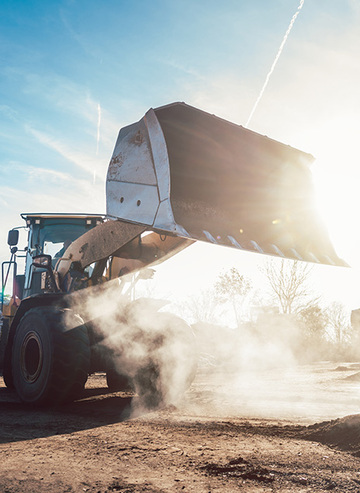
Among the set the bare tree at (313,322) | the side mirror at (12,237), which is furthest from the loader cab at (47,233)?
the bare tree at (313,322)

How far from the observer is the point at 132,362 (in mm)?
6301

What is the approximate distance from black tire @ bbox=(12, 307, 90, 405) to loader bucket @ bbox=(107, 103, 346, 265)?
1.46 meters

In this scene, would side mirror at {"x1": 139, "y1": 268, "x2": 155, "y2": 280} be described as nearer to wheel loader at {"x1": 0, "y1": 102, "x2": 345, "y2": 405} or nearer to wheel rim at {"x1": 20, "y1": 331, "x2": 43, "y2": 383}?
wheel loader at {"x1": 0, "y1": 102, "x2": 345, "y2": 405}

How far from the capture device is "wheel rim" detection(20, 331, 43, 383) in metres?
5.66

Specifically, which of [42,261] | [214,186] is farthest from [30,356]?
[214,186]

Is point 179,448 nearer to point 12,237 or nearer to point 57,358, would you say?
point 57,358

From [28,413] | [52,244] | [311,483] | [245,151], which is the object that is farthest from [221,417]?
[52,244]

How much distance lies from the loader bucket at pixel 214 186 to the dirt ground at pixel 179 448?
1.97 meters

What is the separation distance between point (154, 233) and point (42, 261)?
203 cm

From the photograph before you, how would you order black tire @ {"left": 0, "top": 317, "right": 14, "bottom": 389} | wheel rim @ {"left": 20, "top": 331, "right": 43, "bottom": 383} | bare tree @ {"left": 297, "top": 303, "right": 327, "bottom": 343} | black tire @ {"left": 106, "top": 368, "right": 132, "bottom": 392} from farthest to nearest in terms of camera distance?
1. bare tree @ {"left": 297, "top": 303, "right": 327, "bottom": 343}
2. black tire @ {"left": 106, "top": 368, "right": 132, "bottom": 392}
3. black tire @ {"left": 0, "top": 317, "right": 14, "bottom": 389}
4. wheel rim @ {"left": 20, "top": 331, "right": 43, "bottom": 383}

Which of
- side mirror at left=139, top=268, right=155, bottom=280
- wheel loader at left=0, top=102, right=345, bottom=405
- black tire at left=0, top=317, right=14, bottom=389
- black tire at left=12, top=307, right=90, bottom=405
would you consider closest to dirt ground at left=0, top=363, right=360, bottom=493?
black tire at left=12, top=307, right=90, bottom=405

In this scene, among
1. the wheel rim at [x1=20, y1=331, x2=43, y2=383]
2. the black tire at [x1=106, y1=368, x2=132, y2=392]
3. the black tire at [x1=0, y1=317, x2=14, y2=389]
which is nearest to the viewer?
the wheel rim at [x1=20, y1=331, x2=43, y2=383]

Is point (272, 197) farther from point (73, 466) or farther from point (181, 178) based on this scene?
point (73, 466)

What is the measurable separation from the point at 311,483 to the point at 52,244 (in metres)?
6.15
